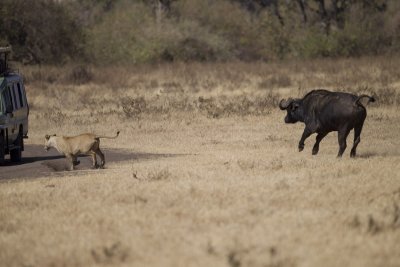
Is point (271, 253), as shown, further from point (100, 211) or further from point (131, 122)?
point (131, 122)

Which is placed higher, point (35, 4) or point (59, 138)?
point (35, 4)

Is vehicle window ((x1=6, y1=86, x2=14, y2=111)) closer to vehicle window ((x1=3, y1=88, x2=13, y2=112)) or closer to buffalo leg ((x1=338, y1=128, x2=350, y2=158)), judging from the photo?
vehicle window ((x1=3, y1=88, x2=13, y2=112))

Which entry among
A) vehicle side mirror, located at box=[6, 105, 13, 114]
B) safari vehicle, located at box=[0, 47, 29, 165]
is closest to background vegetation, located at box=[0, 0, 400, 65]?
safari vehicle, located at box=[0, 47, 29, 165]

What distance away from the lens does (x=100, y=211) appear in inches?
461

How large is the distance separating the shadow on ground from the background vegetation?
2551 cm

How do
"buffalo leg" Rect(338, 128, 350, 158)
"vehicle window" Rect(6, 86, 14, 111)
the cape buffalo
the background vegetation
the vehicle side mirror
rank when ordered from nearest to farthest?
the cape buffalo → "buffalo leg" Rect(338, 128, 350, 158) → the vehicle side mirror → "vehicle window" Rect(6, 86, 14, 111) → the background vegetation

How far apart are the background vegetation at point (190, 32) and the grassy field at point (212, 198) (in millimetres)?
21826

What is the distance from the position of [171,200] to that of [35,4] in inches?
1476

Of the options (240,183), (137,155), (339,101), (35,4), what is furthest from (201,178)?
(35,4)

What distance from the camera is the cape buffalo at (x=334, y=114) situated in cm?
1644

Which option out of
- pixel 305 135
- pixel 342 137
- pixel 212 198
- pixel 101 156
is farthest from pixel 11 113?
pixel 212 198

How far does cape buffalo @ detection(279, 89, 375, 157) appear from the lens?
53.9ft

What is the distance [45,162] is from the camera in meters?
17.9

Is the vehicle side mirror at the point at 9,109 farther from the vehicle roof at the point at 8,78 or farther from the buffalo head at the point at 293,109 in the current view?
the buffalo head at the point at 293,109
